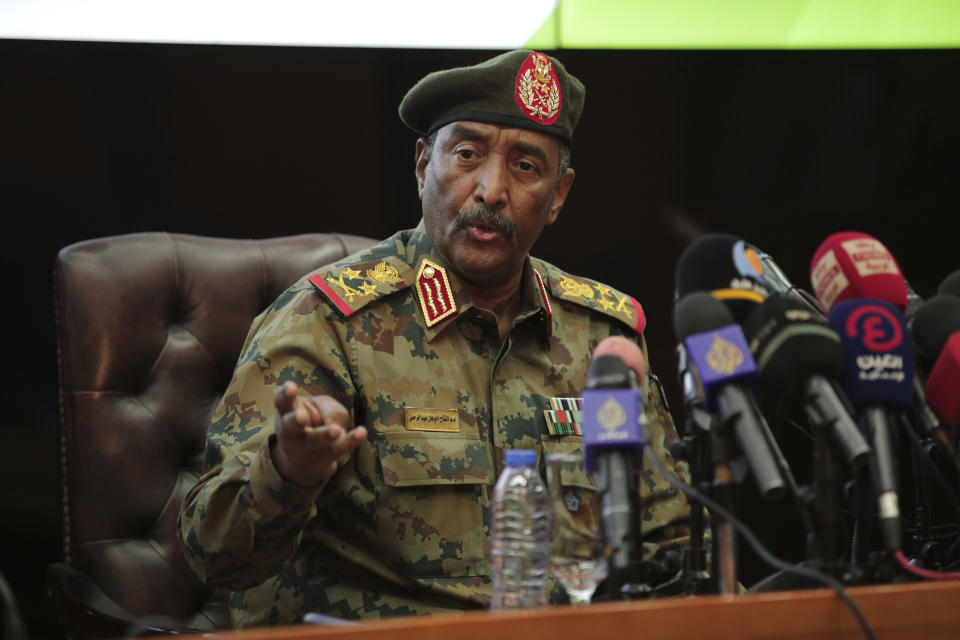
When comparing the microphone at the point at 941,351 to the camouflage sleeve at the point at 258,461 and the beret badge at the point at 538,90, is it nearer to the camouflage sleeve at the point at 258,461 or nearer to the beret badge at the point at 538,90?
the camouflage sleeve at the point at 258,461

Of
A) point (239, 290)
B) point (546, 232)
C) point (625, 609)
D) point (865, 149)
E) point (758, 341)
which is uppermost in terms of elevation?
point (865, 149)

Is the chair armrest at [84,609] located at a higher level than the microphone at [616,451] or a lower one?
lower

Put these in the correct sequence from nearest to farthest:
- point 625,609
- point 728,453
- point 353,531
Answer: point 625,609
point 728,453
point 353,531

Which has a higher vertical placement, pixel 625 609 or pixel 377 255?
pixel 377 255

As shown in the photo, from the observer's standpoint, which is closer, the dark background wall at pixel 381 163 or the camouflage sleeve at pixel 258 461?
the camouflage sleeve at pixel 258 461

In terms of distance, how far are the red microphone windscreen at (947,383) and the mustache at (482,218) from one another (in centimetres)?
89

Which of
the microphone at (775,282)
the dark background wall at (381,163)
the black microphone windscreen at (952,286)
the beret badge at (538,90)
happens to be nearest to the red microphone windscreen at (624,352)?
the microphone at (775,282)

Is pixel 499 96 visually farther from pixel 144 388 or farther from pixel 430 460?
pixel 144 388

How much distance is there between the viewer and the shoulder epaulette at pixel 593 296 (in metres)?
2.00

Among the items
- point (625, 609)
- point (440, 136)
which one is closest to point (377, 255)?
point (440, 136)

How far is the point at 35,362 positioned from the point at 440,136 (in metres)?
1.09

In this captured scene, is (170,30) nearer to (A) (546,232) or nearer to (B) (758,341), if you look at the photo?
(A) (546,232)

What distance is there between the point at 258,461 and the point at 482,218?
68 centimetres

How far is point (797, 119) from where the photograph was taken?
269 centimetres
